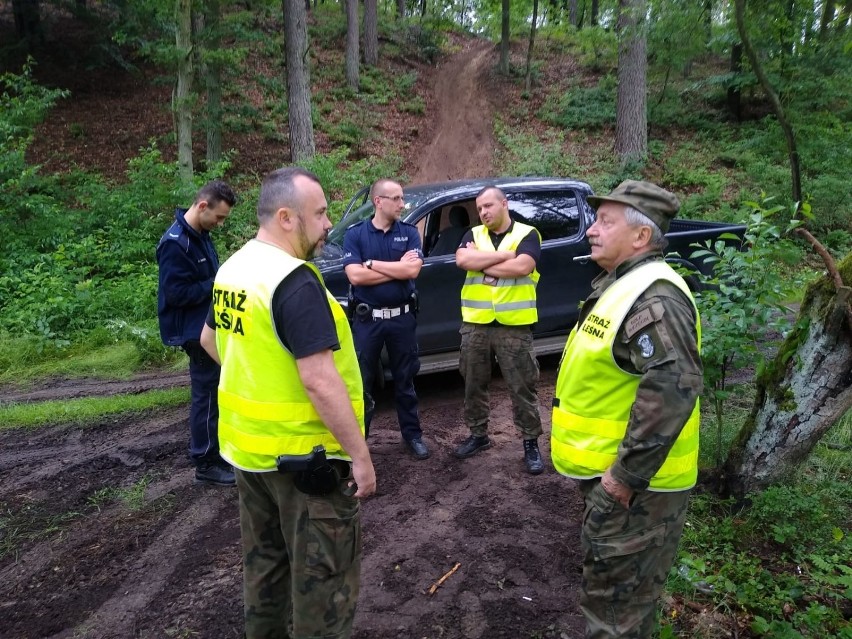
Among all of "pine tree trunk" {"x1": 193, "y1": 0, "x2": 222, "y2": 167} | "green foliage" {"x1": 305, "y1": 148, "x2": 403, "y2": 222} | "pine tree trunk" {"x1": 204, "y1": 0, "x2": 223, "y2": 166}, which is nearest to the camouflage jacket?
"green foliage" {"x1": 305, "y1": 148, "x2": 403, "y2": 222}

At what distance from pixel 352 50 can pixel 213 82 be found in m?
8.66

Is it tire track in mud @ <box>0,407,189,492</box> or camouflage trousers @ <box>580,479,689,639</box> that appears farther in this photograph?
tire track in mud @ <box>0,407,189,492</box>

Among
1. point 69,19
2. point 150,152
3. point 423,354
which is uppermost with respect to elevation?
point 69,19

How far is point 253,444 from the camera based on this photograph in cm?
209

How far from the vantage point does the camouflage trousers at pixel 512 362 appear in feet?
13.7

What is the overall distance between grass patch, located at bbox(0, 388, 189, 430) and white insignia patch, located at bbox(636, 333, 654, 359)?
4.92 meters

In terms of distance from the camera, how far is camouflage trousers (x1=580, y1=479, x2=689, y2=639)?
6.92 feet

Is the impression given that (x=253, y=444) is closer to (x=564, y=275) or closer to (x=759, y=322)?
(x=759, y=322)

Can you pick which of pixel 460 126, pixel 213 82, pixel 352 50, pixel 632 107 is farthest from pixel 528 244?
pixel 352 50

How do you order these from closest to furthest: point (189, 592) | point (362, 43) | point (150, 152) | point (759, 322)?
point (189, 592) < point (759, 322) < point (150, 152) < point (362, 43)

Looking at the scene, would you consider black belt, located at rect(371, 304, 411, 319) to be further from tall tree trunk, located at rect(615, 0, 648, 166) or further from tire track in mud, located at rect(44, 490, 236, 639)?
Answer: tall tree trunk, located at rect(615, 0, 648, 166)

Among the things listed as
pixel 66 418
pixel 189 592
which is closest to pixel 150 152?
pixel 66 418

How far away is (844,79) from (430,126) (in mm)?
11468

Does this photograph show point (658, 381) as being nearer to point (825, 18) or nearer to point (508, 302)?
point (508, 302)
